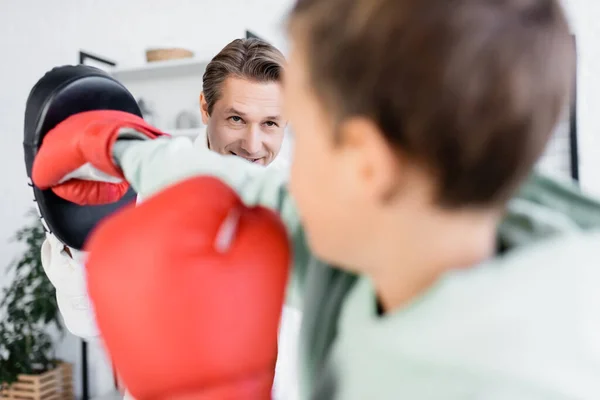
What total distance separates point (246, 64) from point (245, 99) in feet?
0.31

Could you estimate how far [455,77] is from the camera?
0.36m

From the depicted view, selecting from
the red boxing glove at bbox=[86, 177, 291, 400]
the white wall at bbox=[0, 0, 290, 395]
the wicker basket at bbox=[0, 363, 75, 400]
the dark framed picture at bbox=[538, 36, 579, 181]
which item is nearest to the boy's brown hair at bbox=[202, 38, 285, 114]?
the red boxing glove at bbox=[86, 177, 291, 400]

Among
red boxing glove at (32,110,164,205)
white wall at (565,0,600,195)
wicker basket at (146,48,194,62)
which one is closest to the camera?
red boxing glove at (32,110,164,205)

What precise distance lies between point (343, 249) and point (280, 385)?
0.93 m

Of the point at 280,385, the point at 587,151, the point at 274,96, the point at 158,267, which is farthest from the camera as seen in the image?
the point at 587,151

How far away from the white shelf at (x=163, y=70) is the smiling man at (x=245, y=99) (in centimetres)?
91

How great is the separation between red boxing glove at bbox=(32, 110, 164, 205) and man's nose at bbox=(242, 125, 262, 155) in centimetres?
65

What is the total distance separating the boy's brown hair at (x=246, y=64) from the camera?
54.7 inches

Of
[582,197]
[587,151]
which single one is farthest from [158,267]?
[587,151]

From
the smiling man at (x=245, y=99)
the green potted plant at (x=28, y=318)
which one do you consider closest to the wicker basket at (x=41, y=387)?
the green potted plant at (x=28, y=318)

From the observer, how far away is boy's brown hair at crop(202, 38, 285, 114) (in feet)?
4.56

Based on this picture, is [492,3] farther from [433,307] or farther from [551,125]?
[433,307]

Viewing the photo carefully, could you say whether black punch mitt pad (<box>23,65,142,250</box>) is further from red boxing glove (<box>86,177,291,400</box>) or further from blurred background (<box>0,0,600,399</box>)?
blurred background (<box>0,0,600,399</box>)

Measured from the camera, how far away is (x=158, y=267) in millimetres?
473
